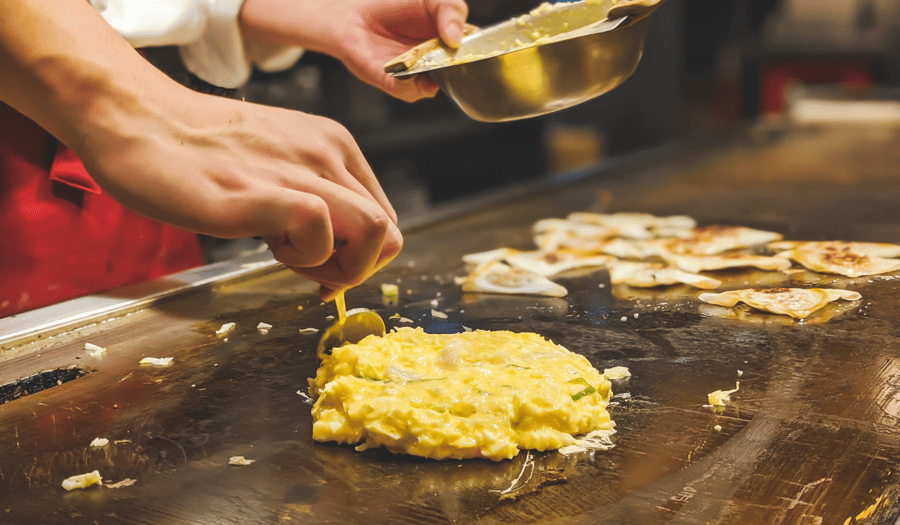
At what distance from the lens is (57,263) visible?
1995 mm

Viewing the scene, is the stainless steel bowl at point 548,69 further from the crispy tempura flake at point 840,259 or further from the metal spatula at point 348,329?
the crispy tempura flake at point 840,259

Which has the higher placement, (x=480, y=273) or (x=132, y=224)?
(x=132, y=224)

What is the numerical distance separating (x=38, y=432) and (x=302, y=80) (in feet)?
10.4

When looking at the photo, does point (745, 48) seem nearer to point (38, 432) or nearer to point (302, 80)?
point (302, 80)

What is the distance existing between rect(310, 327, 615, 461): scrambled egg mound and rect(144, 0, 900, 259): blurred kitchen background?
315cm

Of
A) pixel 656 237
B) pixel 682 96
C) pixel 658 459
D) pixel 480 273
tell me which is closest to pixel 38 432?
pixel 658 459

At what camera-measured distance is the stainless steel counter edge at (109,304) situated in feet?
5.32

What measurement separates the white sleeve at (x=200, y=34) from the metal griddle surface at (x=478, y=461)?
0.70m

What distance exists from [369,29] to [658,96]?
14.4 feet

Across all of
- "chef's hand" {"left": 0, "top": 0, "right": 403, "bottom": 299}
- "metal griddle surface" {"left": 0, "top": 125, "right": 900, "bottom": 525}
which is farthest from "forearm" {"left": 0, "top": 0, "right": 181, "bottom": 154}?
"metal griddle surface" {"left": 0, "top": 125, "right": 900, "bottom": 525}

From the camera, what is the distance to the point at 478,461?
115 centimetres

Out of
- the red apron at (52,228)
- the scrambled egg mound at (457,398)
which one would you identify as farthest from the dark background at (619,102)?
the scrambled egg mound at (457,398)

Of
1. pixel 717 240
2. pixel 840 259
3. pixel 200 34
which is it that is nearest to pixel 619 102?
pixel 717 240

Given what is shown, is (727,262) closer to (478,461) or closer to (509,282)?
(509,282)
